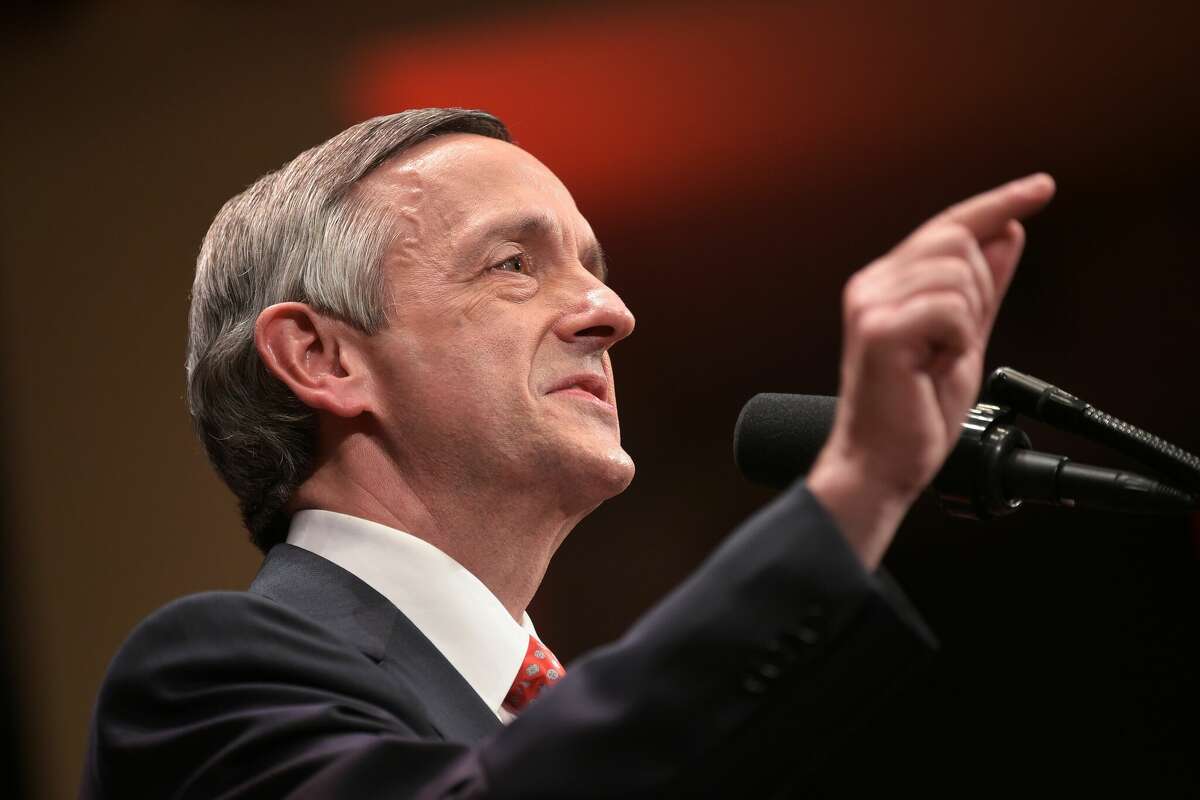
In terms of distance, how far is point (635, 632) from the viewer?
809mm

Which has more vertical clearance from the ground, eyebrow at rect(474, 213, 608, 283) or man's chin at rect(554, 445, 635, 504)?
eyebrow at rect(474, 213, 608, 283)

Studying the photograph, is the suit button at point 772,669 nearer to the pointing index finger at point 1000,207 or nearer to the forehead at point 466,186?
the pointing index finger at point 1000,207

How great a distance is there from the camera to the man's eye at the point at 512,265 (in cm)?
155

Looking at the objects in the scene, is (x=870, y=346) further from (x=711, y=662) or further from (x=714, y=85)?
(x=714, y=85)

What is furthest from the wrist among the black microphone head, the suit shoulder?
the suit shoulder

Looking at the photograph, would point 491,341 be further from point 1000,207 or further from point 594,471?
point 1000,207

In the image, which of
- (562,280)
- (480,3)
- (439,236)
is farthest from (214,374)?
(480,3)

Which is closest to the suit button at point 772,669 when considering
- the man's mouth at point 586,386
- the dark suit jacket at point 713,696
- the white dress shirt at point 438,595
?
the dark suit jacket at point 713,696

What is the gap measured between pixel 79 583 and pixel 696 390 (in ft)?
5.03

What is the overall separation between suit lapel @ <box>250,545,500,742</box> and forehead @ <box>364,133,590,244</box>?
0.45 m

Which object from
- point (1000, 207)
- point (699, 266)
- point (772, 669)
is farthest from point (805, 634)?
point (699, 266)

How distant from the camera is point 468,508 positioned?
4.85 feet

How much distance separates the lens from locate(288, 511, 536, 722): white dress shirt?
52.8 inches

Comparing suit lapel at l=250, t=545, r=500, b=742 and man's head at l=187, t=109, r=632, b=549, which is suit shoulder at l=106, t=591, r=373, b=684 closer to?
suit lapel at l=250, t=545, r=500, b=742
